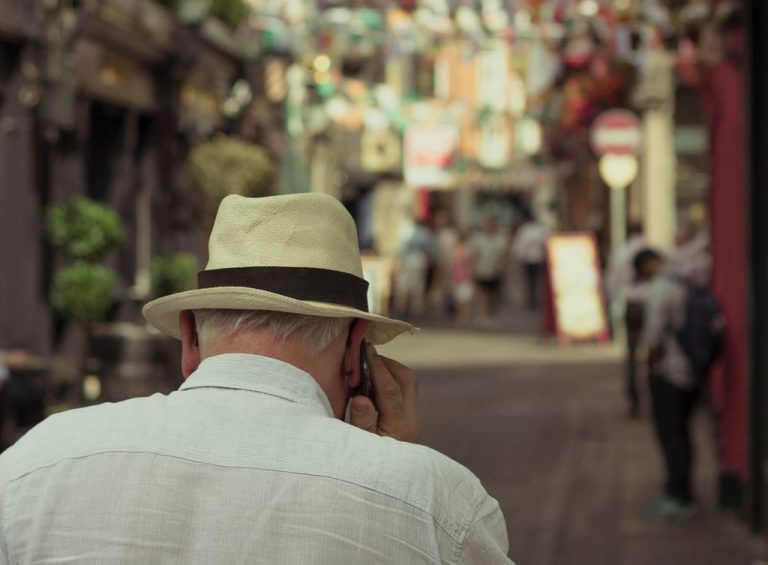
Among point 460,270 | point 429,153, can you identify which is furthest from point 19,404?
point 429,153

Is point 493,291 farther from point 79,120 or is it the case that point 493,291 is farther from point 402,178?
point 402,178

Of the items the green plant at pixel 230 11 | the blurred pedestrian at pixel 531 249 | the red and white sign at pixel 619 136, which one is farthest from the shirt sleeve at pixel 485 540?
the blurred pedestrian at pixel 531 249

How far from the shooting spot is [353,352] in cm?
278

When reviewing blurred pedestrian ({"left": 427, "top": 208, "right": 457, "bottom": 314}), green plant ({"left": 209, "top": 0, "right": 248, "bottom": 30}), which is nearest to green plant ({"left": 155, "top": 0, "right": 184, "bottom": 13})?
green plant ({"left": 209, "top": 0, "right": 248, "bottom": 30})

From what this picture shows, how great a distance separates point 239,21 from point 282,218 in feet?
60.9

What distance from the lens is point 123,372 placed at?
13.8m

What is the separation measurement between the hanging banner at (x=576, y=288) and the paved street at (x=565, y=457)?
122 cm

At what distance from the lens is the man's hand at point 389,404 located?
2818 millimetres

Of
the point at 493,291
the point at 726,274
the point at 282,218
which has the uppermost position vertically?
the point at 282,218

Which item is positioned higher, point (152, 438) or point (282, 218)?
point (282, 218)

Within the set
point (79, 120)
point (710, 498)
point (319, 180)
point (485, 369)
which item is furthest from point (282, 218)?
point (319, 180)

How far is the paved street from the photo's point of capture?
9695 millimetres

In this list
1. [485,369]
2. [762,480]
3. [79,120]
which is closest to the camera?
[762,480]

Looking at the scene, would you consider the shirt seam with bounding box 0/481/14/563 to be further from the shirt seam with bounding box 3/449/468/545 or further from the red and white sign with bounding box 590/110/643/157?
the red and white sign with bounding box 590/110/643/157
